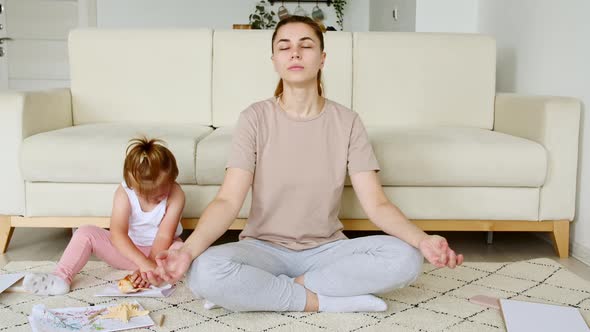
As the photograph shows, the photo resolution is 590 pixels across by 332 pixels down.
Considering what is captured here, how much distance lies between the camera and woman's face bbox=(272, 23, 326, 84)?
1658 mm

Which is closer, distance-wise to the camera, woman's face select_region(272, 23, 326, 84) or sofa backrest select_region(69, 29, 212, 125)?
woman's face select_region(272, 23, 326, 84)

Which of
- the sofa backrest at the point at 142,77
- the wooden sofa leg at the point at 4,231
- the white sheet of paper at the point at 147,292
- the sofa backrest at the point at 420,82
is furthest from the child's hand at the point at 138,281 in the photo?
the sofa backrest at the point at 420,82

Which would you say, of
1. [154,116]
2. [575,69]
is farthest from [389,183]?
[154,116]

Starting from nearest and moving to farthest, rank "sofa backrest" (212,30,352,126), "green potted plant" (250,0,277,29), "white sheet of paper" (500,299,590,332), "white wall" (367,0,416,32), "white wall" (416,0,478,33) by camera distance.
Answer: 1. "white sheet of paper" (500,299,590,332)
2. "sofa backrest" (212,30,352,126)
3. "white wall" (416,0,478,33)
4. "white wall" (367,0,416,32)
5. "green potted plant" (250,0,277,29)

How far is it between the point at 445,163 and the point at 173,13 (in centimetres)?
399

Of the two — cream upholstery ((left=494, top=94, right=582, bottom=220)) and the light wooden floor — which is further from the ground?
cream upholstery ((left=494, top=94, right=582, bottom=220))

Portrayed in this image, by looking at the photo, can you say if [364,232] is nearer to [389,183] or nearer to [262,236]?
[389,183]

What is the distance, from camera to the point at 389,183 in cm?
227

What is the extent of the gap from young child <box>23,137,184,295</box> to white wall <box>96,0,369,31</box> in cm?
381

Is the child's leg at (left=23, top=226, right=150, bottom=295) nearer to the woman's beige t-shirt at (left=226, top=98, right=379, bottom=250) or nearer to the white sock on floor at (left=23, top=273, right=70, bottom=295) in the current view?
the white sock on floor at (left=23, top=273, right=70, bottom=295)

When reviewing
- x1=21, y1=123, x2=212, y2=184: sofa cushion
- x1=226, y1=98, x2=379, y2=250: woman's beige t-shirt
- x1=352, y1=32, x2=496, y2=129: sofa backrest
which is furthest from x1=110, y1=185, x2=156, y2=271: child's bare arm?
x1=352, y1=32, x2=496, y2=129: sofa backrest

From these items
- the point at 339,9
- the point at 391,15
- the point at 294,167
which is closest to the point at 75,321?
the point at 294,167

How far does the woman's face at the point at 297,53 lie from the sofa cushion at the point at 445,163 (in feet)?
2.06

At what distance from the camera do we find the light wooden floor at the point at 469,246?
229 centimetres
